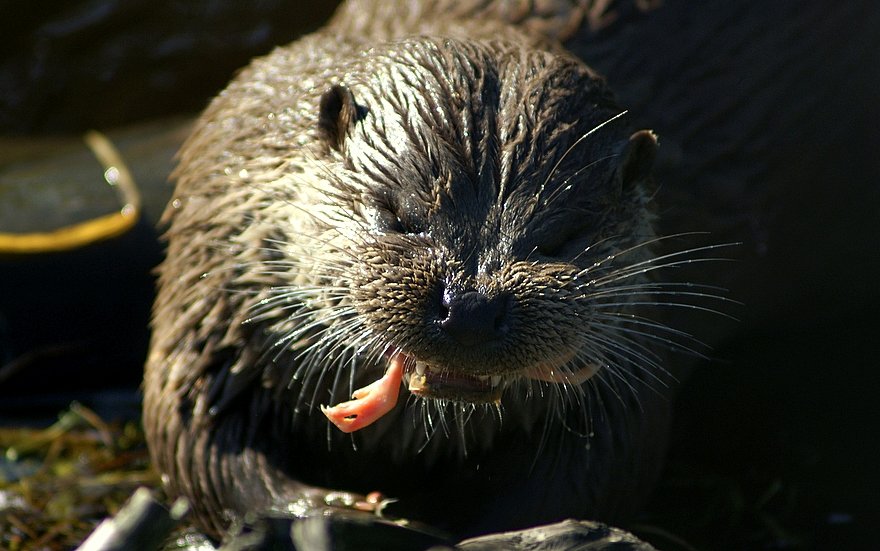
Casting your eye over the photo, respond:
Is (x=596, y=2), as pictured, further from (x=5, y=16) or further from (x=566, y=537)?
(x=5, y=16)

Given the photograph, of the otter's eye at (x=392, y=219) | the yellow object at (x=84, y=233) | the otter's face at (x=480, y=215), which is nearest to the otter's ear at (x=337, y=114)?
the otter's face at (x=480, y=215)

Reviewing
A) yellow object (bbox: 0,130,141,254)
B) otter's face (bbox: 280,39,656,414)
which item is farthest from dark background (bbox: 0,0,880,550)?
otter's face (bbox: 280,39,656,414)

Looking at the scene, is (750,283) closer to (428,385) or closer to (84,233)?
(428,385)

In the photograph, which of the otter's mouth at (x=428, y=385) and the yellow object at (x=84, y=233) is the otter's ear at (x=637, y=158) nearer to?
the otter's mouth at (x=428, y=385)

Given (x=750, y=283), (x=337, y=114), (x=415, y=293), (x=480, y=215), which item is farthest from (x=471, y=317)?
(x=750, y=283)

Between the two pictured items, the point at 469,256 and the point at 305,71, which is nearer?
the point at 469,256

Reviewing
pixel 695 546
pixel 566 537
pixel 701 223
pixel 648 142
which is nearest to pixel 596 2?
pixel 701 223
